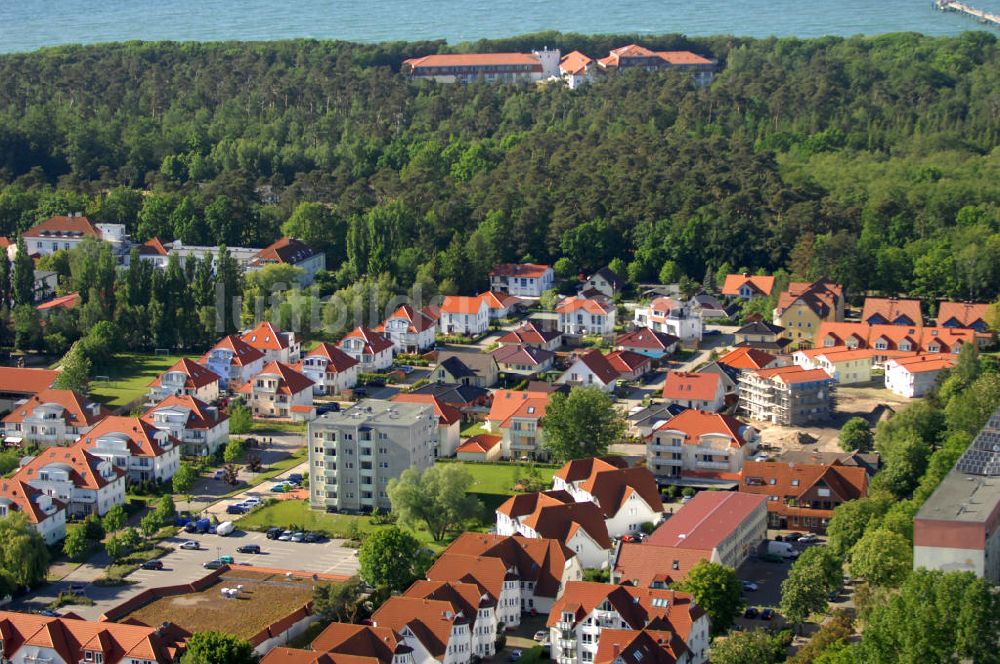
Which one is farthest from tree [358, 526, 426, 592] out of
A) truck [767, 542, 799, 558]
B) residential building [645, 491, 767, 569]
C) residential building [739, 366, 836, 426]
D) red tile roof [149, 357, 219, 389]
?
red tile roof [149, 357, 219, 389]

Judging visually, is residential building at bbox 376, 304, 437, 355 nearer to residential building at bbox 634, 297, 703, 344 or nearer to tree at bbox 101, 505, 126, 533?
residential building at bbox 634, 297, 703, 344

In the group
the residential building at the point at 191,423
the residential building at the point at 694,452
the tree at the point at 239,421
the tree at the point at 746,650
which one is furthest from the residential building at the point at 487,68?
the tree at the point at 746,650

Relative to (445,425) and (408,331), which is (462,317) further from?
(445,425)

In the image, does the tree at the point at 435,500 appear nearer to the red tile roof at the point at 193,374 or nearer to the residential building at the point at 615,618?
the residential building at the point at 615,618

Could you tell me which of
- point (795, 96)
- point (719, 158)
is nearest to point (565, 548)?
point (719, 158)

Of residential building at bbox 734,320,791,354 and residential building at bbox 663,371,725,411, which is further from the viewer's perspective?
residential building at bbox 734,320,791,354

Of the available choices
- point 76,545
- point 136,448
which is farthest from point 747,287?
point 76,545
